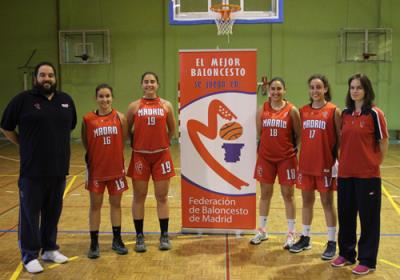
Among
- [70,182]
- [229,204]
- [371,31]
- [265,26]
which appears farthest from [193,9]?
[371,31]

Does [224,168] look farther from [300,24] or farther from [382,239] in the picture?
[300,24]

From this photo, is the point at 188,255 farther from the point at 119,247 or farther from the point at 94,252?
the point at 94,252

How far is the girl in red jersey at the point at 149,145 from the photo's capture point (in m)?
3.83

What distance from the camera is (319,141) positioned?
3.57 m

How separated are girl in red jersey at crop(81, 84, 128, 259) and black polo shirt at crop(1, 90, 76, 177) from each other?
0.32 m

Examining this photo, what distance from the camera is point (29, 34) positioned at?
1273cm

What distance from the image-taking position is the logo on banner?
13.8 ft

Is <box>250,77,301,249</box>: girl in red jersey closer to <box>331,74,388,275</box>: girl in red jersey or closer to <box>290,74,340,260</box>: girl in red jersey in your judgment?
<box>290,74,340,260</box>: girl in red jersey

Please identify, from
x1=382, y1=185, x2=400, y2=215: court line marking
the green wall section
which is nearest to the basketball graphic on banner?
x1=382, y1=185, x2=400, y2=215: court line marking

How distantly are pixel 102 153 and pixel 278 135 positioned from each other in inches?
62.7

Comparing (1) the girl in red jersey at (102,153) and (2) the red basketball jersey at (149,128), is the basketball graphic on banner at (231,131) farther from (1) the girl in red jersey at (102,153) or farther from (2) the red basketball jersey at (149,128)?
(1) the girl in red jersey at (102,153)

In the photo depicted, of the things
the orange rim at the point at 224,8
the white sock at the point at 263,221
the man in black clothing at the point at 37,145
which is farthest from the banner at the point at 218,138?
the orange rim at the point at 224,8

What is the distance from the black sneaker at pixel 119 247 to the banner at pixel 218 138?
30.8 inches

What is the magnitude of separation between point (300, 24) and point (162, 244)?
9.83m
